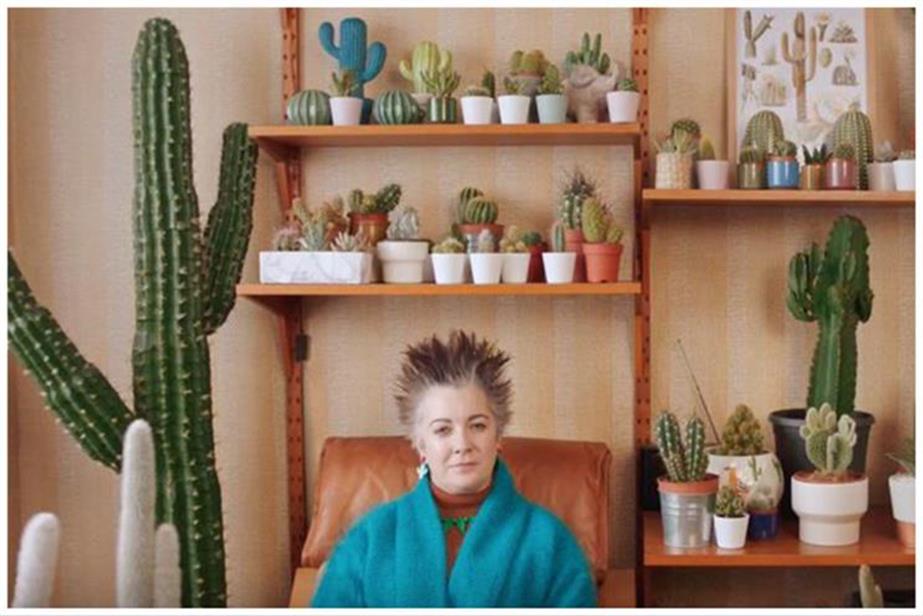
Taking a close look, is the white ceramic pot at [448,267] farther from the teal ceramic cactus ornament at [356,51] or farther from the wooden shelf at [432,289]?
the teal ceramic cactus ornament at [356,51]

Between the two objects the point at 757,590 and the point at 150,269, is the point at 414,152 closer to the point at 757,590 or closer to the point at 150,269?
the point at 150,269

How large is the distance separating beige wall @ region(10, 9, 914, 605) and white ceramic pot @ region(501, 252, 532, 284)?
0.27m

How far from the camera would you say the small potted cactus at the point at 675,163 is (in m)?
2.59

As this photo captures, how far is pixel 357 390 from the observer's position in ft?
9.50

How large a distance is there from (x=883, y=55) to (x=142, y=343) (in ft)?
5.72

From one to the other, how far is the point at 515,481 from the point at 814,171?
91 cm

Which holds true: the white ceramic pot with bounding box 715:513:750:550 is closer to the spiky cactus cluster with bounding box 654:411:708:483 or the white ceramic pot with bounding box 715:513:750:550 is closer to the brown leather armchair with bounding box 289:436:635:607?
the spiky cactus cluster with bounding box 654:411:708:483

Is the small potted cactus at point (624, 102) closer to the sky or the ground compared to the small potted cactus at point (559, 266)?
closer to the sky

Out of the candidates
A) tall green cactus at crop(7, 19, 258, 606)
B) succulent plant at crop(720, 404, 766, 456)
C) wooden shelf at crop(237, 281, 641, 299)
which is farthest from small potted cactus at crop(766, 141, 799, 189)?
tall green cactus at crop(7, 19, 258, 606)

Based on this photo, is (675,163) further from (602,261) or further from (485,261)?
(485,261)

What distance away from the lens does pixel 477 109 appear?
102 inches

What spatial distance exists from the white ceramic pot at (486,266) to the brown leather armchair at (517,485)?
35 centimetres

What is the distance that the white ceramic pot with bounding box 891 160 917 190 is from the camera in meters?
2.59

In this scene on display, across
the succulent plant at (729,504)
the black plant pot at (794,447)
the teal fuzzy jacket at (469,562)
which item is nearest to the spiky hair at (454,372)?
the teal fuzzy jacket at (469,562)
